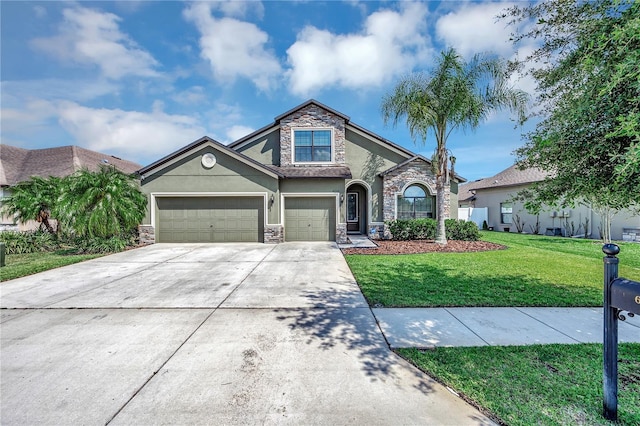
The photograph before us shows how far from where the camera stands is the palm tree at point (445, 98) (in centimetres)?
1160

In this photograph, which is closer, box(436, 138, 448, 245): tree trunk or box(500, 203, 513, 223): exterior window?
box(436, 138, 448, 245): tree trunk

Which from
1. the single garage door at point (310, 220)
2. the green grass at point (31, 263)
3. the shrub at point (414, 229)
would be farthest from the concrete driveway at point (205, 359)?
the shrub at point (414, 229)

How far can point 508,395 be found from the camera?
2.76 m

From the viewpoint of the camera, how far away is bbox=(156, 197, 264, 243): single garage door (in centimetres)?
1405

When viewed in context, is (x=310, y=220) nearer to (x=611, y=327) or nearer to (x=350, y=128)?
(x=350, y=128)

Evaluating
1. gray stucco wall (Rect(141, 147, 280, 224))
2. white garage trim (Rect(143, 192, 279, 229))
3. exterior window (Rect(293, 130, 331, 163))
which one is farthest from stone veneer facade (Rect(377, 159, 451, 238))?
white garage trim (Rect(143, 192, 279, 229))

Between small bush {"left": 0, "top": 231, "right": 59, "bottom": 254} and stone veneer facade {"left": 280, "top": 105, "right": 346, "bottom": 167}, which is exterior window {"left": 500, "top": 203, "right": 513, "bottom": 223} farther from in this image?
small bush {"left": 0, "top": 231, "right": 59, "bottom": 254}

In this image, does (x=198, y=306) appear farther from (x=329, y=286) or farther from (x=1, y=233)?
(x=1, y=233)

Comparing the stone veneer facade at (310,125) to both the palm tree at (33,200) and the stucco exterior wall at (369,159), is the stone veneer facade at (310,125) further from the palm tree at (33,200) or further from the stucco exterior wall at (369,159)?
the palm tree at (33,200)

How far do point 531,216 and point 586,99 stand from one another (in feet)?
66.6

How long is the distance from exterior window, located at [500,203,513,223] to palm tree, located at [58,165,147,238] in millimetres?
25123

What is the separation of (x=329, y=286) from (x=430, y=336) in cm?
290

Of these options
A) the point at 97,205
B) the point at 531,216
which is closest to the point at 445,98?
the point at 531,216

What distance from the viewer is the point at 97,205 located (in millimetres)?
11656
